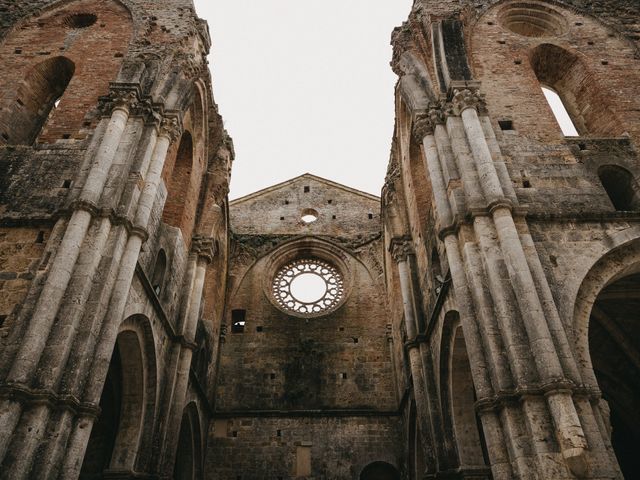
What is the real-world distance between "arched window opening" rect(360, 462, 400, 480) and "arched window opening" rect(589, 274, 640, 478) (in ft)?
17.0

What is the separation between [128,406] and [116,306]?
2.82 metres

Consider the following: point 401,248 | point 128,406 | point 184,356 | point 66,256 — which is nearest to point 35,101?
point 66,256

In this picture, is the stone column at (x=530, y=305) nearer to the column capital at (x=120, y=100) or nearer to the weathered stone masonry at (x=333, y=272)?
the weathered stone masonry at (x=333, y=272)

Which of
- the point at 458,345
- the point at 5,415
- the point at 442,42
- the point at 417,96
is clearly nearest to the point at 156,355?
the point at 5,415

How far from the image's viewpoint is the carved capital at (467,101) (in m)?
8.94

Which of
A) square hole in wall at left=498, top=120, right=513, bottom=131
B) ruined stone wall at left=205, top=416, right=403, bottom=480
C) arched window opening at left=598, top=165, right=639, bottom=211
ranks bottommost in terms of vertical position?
ruined stone wall at left=205, top=416, right=403, bottom=480

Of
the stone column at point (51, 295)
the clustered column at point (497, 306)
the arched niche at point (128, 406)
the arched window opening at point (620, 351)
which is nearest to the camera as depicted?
the stone column at point (51, 295)

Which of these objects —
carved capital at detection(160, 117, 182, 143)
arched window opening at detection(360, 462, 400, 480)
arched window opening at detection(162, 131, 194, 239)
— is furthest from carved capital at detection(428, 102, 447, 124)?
arched window opening at detection(360, 462, 400, 480)

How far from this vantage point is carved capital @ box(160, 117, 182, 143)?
9.33m

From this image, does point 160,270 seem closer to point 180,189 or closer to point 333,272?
point 180,189

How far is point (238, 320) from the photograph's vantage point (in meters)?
15.8

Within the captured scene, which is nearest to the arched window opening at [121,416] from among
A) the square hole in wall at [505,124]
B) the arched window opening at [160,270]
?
the arched window opening at [160,270]

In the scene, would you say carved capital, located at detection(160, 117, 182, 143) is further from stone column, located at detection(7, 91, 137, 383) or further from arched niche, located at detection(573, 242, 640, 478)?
arched niche, located at detection(573, 242, 640, 478)

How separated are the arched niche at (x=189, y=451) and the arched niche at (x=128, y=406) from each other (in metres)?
2.37
